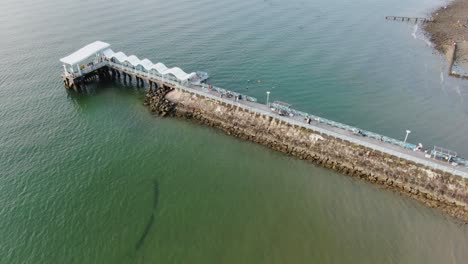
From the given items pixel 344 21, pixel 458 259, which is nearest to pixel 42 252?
pixel 458 259

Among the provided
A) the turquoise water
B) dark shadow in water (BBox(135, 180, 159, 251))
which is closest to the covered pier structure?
the turquoise water

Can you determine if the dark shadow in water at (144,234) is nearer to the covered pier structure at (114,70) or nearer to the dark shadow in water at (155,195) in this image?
the dark shadow in water at (155,195)

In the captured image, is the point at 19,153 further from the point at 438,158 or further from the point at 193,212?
the point at 438,158

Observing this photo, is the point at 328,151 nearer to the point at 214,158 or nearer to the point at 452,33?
the point at 214,158

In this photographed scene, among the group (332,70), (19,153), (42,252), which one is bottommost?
(42,252)

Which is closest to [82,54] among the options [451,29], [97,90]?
[97,90]

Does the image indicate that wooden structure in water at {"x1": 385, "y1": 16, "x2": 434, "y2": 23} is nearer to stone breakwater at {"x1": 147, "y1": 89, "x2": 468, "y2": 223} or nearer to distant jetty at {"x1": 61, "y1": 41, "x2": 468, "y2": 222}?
distant jetty at {"x1": 61, "y1": 41, "x2": 468, "y2": 222}
